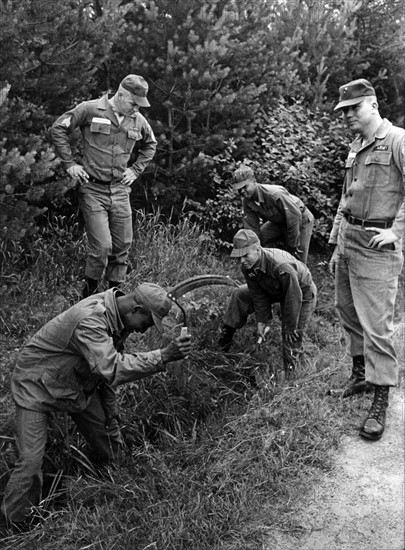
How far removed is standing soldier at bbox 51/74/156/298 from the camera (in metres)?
6.01

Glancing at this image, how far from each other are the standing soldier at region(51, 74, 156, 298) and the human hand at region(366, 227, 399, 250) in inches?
105

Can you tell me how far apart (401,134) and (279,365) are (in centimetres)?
234

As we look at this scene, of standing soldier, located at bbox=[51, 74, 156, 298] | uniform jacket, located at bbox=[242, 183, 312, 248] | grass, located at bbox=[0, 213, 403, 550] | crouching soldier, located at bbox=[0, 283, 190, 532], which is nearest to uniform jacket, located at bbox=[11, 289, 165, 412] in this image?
crouching soldier, located at bbox=[0, 283, 190, 532]

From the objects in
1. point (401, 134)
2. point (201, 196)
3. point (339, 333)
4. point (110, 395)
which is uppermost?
point (401, 134)

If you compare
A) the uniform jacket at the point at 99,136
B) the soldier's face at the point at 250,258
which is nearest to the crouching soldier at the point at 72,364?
the soldier's face at the point at 250,258

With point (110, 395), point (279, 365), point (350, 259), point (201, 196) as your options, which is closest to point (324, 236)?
point (201, 196)

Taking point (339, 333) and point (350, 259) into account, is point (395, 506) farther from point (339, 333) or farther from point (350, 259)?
point (339, 333)

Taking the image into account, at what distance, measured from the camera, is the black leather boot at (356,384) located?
504 centimetres

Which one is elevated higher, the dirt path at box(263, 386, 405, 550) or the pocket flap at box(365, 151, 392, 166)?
the pocket flap at box(365, 151, 392, 166)

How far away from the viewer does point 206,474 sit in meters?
4.15

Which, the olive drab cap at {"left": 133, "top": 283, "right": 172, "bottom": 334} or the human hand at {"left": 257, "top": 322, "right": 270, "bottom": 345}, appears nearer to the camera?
the olive drab cap at {"left": 133, "top": 283, "right": 172, "bottom": 334}

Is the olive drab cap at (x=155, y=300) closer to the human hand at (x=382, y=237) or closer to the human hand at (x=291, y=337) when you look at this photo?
the human hand at (x=382, y=237)

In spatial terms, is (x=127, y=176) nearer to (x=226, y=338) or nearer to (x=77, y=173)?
(x=77, y=173)

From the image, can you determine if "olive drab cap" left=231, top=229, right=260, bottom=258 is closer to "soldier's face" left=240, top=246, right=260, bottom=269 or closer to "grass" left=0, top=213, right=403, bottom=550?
"soldier's face" left=240, top=246, right=260, bottom=269
